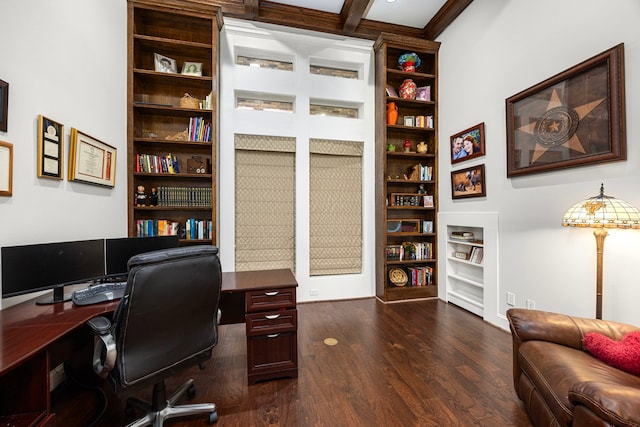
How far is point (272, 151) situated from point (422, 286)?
9.63 feet

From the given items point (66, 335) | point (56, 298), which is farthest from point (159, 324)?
point (56, 298)

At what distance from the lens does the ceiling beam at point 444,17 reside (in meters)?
3.32

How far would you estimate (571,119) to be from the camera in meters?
2.20

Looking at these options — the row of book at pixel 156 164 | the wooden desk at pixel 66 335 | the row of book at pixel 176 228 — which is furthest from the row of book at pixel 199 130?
the wooden desk at pixel 66 335

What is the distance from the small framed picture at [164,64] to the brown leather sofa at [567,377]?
13.9 feet

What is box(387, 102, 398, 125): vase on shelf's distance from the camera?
3.80 m

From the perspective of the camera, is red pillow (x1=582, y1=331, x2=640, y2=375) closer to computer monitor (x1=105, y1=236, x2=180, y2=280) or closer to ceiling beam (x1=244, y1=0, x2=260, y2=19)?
computer monitor (x1=105, y1=236, x2=180, y2=280)

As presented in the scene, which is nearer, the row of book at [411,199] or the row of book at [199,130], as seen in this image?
the row of book at [199,130]

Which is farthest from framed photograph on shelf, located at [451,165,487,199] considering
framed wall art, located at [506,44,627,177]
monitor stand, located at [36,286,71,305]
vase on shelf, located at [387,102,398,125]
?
monitor stand, located at [36,286,71,305]

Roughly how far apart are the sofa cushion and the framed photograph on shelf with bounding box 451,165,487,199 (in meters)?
1.96

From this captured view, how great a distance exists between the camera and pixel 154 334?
1313 millimetres

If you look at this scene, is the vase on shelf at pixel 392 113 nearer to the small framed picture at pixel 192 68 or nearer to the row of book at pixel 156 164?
the small framed picture at pixel 192 68

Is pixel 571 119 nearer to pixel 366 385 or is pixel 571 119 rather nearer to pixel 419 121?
pixel 419 121

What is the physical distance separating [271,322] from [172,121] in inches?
112
